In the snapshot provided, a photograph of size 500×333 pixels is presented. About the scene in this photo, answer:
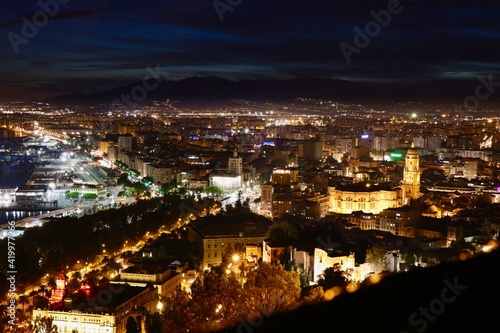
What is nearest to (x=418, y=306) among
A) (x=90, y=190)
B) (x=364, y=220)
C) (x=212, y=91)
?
(x=364, y=220)

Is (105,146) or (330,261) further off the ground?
(330,261)

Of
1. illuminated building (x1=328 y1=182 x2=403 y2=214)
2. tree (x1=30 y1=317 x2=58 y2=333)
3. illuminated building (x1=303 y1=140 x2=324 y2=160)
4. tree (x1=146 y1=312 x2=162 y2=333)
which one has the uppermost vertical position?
illuminated building (x1=303 y1=140 x2=324 y2=160)

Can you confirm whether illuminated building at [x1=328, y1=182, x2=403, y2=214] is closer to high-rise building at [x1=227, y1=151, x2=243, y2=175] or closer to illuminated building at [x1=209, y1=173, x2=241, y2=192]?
illuminated building at [x1=209, y1=173, x2=241, y2=192]

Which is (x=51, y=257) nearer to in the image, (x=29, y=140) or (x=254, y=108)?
(x=29, y=140)

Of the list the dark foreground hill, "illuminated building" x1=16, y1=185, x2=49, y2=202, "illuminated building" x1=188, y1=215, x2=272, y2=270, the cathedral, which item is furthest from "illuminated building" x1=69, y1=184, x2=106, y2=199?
the dark foreground hill

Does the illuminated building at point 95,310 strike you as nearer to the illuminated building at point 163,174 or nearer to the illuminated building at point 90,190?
the illuminated building at point 90,190

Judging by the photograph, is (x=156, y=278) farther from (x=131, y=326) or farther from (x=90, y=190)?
(x=90, y=190)

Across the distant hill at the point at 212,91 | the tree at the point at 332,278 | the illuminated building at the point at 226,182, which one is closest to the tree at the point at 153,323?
the tree at the point at 332,278

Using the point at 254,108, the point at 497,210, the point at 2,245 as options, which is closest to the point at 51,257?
A: the point at 2,245
